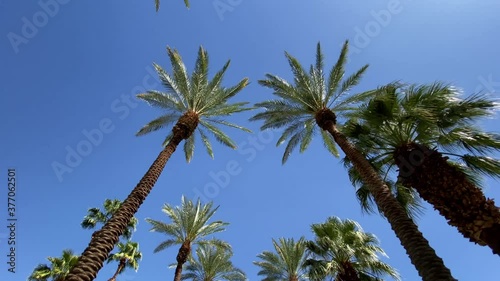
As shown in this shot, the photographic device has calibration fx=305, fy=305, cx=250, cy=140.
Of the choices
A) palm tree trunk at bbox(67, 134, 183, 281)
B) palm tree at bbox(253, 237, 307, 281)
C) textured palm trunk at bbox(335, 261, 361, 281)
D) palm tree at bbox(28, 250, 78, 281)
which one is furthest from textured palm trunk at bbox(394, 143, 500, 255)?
palm tree at bbox(28, 250, 78, 281)

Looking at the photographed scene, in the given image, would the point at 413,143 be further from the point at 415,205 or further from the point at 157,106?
the point at 157,106

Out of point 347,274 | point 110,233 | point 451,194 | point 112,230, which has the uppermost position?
point 347,274

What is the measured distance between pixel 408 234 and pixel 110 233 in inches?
292

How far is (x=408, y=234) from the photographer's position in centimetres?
731

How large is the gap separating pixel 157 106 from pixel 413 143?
516 inches

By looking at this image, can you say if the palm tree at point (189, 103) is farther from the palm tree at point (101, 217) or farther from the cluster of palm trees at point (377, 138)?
the palm tree at point (101, 217)

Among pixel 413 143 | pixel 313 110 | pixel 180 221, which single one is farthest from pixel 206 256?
pixel 413 143

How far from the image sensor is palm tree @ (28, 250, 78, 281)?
716 inches

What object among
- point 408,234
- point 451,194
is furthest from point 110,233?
point 451,194

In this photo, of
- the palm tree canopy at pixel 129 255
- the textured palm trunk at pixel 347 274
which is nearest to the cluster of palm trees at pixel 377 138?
the textured palm trunk at pixel 347 274

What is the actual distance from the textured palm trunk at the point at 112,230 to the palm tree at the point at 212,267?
15.2 meters

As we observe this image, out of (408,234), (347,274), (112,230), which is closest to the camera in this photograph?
(408,234)

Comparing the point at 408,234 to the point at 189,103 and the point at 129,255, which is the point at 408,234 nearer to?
the point at 189,103

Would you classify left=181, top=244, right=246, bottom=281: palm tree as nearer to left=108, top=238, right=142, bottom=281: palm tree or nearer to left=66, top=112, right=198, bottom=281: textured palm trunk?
left=108, top=238, right=142, bottom=281: palm tree
